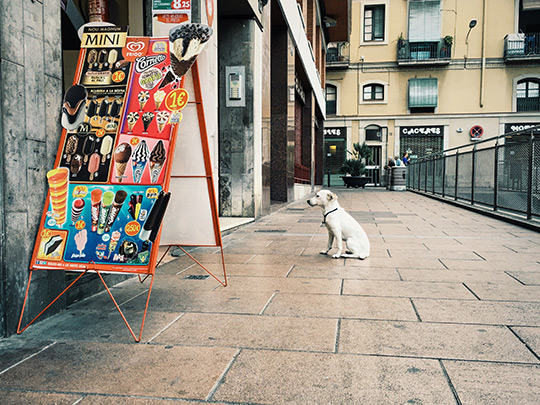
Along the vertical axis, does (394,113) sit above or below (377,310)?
above

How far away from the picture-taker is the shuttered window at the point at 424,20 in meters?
29.1

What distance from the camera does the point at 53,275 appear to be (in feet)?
10.4

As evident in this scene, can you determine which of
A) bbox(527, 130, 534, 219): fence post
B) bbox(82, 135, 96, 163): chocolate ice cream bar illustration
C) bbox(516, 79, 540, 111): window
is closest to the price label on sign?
bbox(82, 135, 96, 163): chocolate ice cream bar illustration

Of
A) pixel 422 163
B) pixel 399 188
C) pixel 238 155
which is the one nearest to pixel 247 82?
pixel 238 155

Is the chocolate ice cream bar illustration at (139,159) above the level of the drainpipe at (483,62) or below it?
below

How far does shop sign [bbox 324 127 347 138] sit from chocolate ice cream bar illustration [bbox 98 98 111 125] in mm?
28838

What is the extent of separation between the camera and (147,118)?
319cm

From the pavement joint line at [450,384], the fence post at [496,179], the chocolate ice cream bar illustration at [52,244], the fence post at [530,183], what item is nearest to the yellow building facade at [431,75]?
the fence post at [496,179]

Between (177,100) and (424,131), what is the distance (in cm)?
2934

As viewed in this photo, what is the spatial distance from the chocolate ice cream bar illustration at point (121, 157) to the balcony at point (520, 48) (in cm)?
3077

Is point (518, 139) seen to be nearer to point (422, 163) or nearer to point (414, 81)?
point (422, 163)

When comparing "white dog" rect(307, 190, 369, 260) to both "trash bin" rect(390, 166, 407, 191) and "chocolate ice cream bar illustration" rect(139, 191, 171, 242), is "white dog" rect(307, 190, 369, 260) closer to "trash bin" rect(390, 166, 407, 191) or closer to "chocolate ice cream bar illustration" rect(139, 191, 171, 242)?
"chocolate ice cream bar illustration" rect(139, 191, 171, 242)

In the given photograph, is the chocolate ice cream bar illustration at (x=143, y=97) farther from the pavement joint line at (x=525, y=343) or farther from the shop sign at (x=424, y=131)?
the shop sign at (x=424, y=131)

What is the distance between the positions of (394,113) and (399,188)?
327 inches
